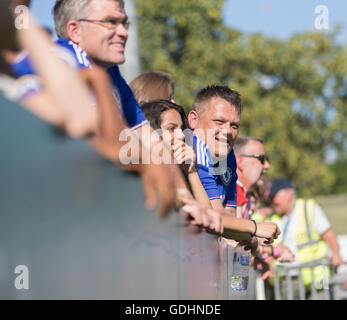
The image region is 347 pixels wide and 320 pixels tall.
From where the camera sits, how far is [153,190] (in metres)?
1.63

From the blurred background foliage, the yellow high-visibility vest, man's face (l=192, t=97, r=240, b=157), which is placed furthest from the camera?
the blurred background foliage

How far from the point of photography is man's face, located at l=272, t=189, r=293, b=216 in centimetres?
591

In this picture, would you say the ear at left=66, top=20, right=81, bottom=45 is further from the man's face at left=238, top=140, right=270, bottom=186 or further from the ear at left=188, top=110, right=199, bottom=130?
the man's face at left=238, top=140, right=270, bottom=186

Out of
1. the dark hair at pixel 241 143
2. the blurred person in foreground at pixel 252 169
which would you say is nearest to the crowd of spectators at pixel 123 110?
the blurred person in foreground at pixel 252 169

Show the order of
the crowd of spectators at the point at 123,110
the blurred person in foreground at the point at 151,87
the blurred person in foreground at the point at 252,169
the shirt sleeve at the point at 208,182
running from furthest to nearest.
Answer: the blurred person in foreground at the point at 252,169
the blurred person in foreground at the point at 151,87
the shirt sleeve at the point at 208,182
the crowd of spectators at the point at 123,110

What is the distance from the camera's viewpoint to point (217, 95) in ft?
9.80

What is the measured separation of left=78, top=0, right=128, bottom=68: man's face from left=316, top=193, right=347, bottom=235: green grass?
19.0m

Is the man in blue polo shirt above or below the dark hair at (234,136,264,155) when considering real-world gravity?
below

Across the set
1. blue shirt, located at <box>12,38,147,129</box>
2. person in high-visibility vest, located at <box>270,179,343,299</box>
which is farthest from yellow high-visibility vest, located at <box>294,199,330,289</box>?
blue shirt, located at <box>12,38,147,129</box>

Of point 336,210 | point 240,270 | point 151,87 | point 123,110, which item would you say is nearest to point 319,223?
point 240,270

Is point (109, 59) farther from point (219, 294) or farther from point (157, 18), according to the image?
point (157, 18)

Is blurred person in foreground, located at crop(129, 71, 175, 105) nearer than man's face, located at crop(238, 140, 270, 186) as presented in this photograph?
Yes

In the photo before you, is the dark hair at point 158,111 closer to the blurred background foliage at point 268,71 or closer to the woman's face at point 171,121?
the woman's face at point 171,121

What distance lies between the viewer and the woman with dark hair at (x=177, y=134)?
7.78 ft
